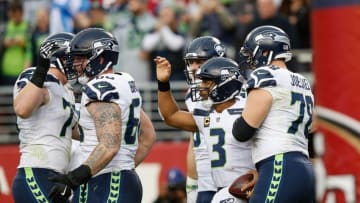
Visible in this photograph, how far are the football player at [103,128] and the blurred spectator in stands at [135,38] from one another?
5.87 metres

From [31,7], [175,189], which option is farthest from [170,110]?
[31,7]

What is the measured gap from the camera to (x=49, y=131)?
9406 millimetres

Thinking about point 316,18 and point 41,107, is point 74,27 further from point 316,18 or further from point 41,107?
point 41,107

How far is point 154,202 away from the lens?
13.3 meters

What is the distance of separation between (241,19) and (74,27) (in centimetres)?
198

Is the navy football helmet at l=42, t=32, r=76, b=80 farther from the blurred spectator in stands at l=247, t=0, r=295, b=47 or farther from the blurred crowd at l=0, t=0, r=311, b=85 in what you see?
the blurred crowd at l=0, t=0, r=311, b=85

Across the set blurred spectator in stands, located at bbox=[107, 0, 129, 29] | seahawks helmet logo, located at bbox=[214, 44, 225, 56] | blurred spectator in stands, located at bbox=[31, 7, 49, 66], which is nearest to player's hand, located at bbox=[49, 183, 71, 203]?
seahawks helmet logo, located at bbox=[214, 44, 225, 56]

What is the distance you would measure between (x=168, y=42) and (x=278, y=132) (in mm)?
6021

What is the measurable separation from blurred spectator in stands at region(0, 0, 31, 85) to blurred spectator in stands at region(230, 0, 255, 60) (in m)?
2.46

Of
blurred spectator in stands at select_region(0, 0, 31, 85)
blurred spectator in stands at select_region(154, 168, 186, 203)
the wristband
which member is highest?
the wristband

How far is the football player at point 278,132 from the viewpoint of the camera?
28.2 ft

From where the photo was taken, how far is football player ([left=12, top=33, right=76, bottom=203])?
9297mm

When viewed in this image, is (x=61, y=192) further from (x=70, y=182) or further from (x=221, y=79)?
(x=221, y=79)

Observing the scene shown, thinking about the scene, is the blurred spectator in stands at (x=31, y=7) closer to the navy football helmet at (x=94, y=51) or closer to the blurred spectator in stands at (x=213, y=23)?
the blurred spectator in stands at (x=213, y=23)
